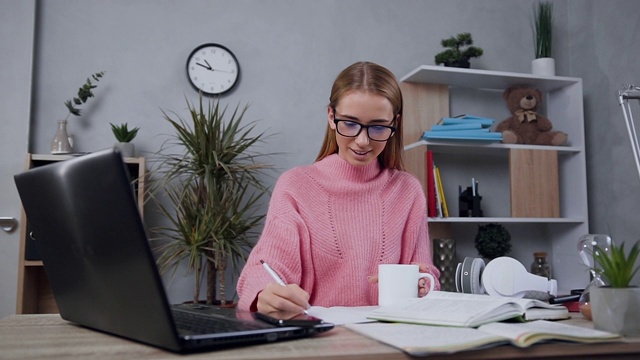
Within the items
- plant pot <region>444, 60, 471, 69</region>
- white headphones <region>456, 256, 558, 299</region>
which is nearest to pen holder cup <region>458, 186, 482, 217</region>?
plant pot <region>444, 60, 471, 69</region>

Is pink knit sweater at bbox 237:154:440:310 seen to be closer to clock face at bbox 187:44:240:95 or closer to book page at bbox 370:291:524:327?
book page at bbox 370:291:524:327

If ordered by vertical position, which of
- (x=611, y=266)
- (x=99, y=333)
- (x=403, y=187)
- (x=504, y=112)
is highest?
(x=504, y=112)

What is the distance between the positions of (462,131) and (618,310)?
2192 mm

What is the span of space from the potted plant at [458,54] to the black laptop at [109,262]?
2508mm

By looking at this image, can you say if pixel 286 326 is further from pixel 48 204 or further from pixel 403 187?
pixel 403 187

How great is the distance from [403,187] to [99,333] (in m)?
1.07

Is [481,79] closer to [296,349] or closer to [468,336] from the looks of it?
[468,336]

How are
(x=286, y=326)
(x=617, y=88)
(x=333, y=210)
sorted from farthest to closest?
(x=617, y=88)
(x=333, y=210)
(x=286, y=326)

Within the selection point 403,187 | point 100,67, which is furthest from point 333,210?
point 100,67

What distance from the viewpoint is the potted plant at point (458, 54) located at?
10.5 feet

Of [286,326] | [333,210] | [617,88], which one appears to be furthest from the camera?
[617,88]

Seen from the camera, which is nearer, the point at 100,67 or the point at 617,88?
the point at 100,67

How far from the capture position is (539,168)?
3.18m

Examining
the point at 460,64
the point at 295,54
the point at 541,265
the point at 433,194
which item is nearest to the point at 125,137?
the point at 295,54
